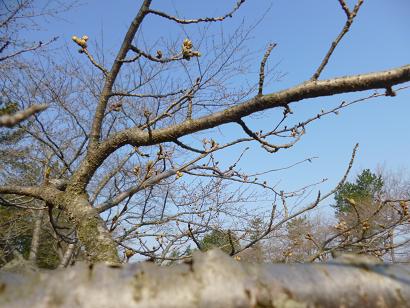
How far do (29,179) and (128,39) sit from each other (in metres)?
7.59

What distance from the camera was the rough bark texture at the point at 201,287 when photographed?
419mm

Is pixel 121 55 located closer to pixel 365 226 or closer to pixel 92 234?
pixel 92 234

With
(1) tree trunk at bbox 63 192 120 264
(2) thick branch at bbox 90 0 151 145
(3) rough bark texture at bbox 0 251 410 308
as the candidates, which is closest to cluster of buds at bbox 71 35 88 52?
(2) thick branch at bbox 90 0 151 145

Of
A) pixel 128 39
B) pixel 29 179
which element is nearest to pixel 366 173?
pixel 29 179

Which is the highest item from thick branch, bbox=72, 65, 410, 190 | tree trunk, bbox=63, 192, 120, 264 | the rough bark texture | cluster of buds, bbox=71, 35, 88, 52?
cluster of buds, bbox=71, 35, 88, 52

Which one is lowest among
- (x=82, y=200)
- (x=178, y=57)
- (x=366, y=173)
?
(x=82, y=200)

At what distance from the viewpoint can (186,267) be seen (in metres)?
0.47

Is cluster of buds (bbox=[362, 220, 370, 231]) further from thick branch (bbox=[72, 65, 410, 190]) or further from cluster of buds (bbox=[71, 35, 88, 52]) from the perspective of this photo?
cluster of buds (bbox=[71, 35, 88, 52])

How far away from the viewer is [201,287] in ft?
1.43

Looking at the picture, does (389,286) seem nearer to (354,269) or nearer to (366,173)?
(354,269)

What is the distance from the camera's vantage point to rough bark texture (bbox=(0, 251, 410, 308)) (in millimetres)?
419

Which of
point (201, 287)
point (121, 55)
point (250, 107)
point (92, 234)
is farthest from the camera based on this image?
point (121, 55)

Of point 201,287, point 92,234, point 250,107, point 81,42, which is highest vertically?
point 81,42

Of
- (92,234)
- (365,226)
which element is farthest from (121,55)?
(365,226)
